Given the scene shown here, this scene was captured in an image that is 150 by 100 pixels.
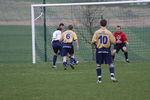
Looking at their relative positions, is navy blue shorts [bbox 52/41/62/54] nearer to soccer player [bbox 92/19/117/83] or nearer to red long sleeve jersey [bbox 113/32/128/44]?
red long sleeve jersey [bbox 113/32/128/44]

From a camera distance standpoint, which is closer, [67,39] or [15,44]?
[67,39]

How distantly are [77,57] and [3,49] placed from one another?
24.6 feet

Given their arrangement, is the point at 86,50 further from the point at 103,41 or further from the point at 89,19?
the point at 103,41

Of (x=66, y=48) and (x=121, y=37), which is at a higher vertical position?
(x=121, y=37)

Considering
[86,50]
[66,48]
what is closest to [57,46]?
[66,48]

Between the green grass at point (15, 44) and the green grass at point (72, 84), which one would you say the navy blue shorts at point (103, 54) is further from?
the green grass at point (15, 44)

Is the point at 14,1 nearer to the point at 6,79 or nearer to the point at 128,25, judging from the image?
the point at 128,25

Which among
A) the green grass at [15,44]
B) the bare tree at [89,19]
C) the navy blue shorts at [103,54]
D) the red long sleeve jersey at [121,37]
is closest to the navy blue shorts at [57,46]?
the red long sleeve jersey at [121,37]

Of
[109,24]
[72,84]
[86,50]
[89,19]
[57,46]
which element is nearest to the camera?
[72,84]

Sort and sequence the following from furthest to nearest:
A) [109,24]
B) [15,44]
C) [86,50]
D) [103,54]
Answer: [15,44] < [109,24] < [86,50] < [103,54]

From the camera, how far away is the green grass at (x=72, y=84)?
39.2 feet

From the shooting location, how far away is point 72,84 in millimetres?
14125

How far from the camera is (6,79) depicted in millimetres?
15719

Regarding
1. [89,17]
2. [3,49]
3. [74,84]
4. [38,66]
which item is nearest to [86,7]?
[89,17]
